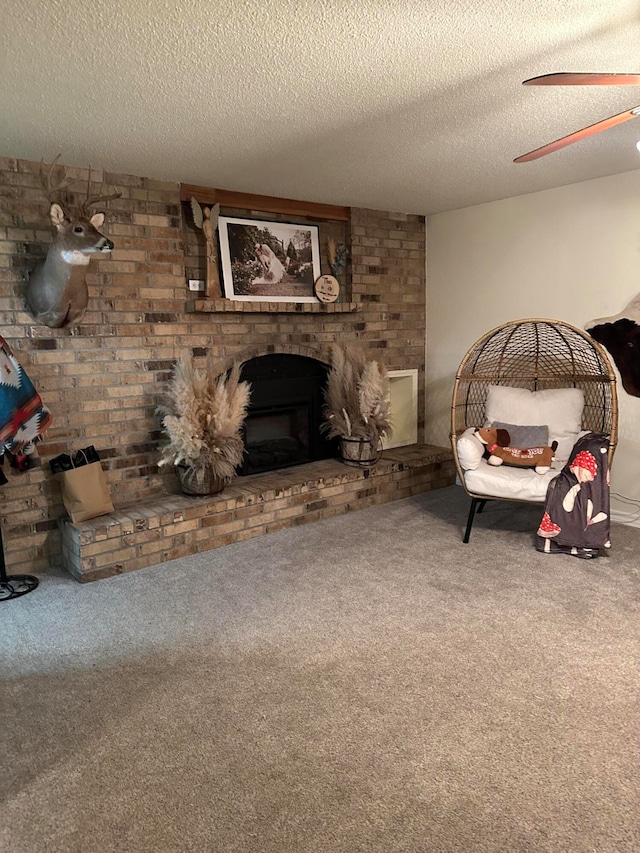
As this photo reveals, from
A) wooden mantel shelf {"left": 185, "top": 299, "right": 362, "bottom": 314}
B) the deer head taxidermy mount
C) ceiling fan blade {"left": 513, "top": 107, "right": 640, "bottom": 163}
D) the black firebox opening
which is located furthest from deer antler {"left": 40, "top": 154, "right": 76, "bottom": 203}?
ceiling fan blade {"left": 513, "top": 107, "right": 640, "bottom": 163}

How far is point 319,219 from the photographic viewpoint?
446cm

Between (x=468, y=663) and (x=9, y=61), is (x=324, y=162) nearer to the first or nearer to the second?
(x=9, y=61)

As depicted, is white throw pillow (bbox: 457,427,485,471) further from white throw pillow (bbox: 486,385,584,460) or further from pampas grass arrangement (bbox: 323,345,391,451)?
pampas grass arrangement (bbox: 323,345,391,451)

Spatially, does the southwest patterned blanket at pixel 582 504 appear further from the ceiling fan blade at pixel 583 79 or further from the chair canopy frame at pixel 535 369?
the ceiling fan blade at pixel 583 79

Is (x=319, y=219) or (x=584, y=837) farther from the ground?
(x=319, y=219)

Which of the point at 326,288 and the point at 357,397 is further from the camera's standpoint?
the point at 326,288

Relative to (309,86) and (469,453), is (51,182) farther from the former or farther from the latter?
(469,453)

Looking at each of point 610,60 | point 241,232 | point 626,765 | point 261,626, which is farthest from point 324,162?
point 626,765

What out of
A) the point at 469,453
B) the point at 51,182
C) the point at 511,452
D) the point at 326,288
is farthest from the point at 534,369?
the point at 51,182

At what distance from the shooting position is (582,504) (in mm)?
3293

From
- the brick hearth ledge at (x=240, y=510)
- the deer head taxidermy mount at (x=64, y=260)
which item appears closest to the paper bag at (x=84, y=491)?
the brick hearth ledge at (x=240, y=510)

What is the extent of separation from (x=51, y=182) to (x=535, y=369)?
10.6 feet

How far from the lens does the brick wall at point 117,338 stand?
3.19 m

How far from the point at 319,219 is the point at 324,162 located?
3.79ft
